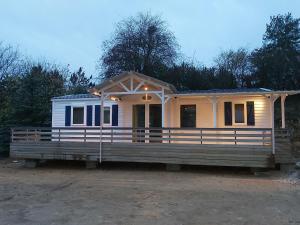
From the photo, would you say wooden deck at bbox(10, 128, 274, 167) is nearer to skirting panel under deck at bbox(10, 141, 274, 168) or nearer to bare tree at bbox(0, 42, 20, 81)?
skirting panel under deck at bbox(10, 141, 274, 168)

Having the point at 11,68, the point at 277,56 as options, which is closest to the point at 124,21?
the point at 11,68

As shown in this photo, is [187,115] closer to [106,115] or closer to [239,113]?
[239,113]

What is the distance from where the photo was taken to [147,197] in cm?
902

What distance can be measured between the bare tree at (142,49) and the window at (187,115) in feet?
54.2

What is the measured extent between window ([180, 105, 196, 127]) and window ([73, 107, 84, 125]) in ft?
15.9

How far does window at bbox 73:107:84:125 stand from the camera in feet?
58.1

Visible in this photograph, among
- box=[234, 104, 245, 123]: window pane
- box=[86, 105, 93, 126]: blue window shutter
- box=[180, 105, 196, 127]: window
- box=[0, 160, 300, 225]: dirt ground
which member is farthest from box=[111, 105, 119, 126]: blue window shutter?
box=[234, 104, 245, 123]: window pane

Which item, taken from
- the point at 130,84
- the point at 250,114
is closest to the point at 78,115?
the point at 130,84

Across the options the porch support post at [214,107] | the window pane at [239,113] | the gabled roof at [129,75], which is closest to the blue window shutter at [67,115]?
the gabled roof at [129,75]

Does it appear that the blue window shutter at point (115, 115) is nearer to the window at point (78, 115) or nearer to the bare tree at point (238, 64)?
the window at point (78, 115)

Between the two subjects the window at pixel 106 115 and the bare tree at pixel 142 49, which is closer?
the window at pixel 106 115

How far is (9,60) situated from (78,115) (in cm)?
1645

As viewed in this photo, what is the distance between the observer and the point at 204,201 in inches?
335

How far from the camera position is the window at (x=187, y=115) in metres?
16.3
